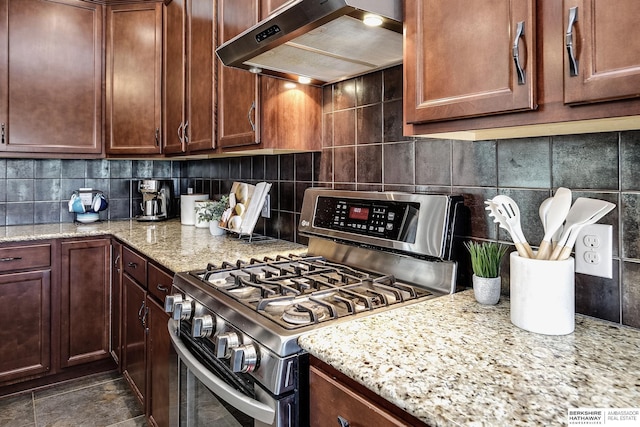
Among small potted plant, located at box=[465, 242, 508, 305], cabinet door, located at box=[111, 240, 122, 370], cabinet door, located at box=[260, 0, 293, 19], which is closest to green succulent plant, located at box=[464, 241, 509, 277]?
small potted plant, located at box=[465, 242, 508, 305]

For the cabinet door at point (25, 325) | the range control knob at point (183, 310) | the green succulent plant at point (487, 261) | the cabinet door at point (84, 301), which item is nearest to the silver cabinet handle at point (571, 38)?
the green succulent plant at point (487, 261)

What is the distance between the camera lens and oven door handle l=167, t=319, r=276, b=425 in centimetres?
96

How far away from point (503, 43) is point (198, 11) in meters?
1.83

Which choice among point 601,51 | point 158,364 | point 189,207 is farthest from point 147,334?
point 601,51

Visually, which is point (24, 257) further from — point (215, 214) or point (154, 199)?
point (215, 214)

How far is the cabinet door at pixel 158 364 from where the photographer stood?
1.68 m

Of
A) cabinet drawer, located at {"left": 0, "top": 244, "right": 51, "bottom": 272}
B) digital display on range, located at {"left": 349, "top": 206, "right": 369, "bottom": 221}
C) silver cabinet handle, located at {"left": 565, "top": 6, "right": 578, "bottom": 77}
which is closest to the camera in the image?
silver cabinet handle, located at {"left": 565, "top": 6, "right": 578, "bottom": 77}

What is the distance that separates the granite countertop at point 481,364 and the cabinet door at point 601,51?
1.59 ft

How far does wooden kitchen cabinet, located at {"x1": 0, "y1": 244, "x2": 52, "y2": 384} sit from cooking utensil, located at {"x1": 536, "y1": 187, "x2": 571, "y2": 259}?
250 centimetres

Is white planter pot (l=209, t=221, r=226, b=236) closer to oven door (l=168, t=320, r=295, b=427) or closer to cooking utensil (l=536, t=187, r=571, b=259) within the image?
oven door (l=168, t=320, r=295, b=427)

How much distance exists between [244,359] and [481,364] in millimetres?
520

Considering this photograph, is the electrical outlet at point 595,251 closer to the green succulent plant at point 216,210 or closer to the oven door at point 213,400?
the oven door at point 213,400

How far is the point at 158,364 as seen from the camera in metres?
1.77

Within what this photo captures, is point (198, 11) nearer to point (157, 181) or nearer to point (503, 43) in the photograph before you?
point (157, 181)
